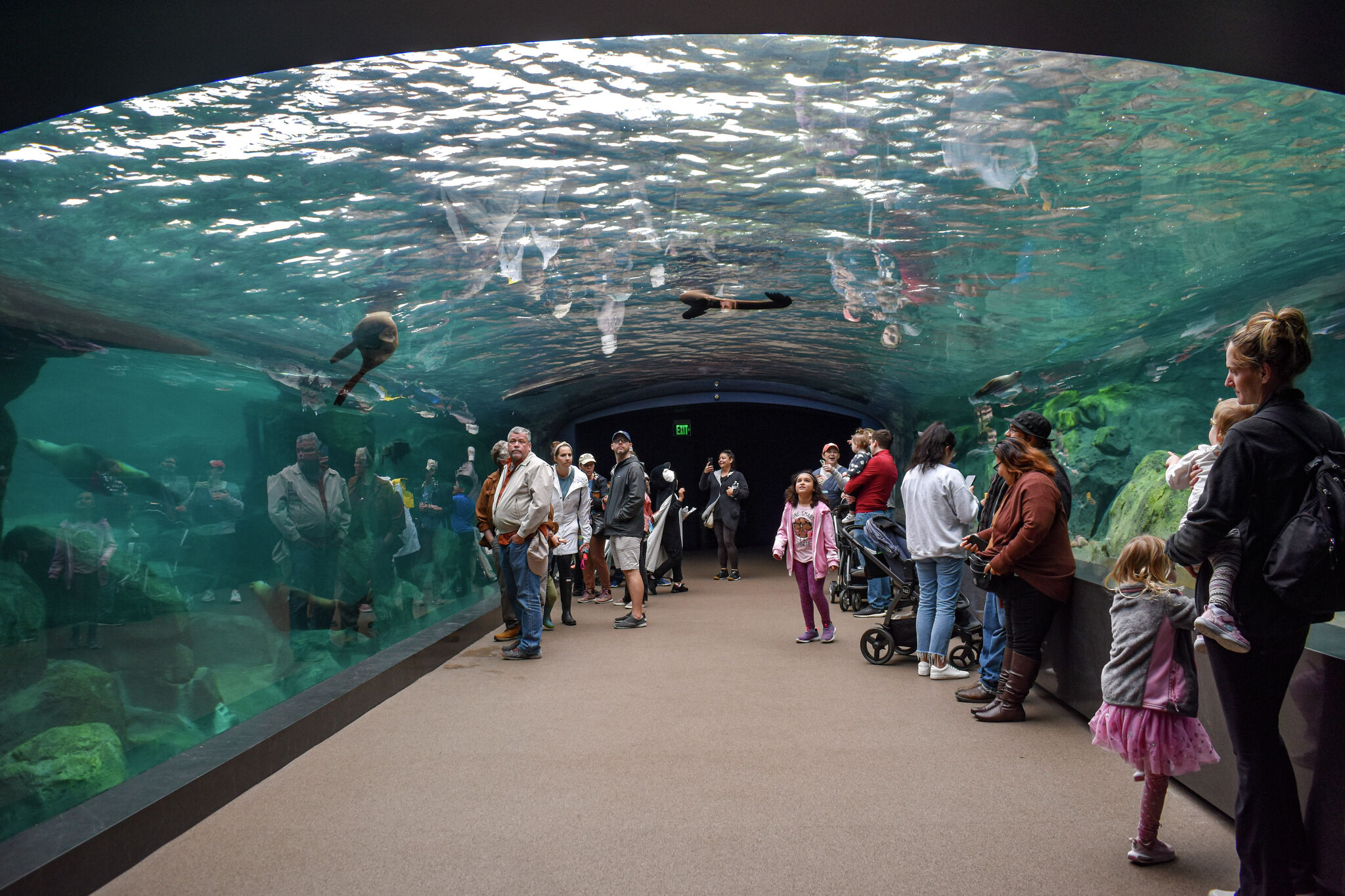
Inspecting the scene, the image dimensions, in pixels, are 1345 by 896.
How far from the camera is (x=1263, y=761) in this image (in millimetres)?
2410

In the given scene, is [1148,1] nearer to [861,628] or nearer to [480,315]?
[861,628]

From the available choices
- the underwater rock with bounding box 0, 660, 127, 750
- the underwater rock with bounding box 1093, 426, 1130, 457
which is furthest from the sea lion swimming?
the underwater rock with bounding box 0, 660, 127, 750

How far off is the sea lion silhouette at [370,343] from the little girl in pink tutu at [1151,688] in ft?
20.6

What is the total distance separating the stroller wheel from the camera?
264 inches

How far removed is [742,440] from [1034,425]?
54.9 feet

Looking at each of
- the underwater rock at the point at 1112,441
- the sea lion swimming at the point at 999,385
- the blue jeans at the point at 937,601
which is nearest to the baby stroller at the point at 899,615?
the blue jeans at the point at 937,601

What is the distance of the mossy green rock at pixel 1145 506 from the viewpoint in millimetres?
8695

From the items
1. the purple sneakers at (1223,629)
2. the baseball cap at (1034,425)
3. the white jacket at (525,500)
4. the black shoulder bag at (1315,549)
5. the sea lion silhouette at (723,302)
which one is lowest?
the white jacket at (525,500)

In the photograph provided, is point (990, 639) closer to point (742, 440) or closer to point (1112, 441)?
point (1112, 441)

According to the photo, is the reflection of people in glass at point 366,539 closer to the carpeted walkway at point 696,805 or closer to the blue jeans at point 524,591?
the blue jeans at point 524,591

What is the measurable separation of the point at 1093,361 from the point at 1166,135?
5618 millimetres

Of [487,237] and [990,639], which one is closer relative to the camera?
[990,639]

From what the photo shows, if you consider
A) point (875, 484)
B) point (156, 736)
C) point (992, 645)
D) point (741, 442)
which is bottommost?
point (156, 736)

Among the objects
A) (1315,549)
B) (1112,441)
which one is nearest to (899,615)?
(1315,549)
